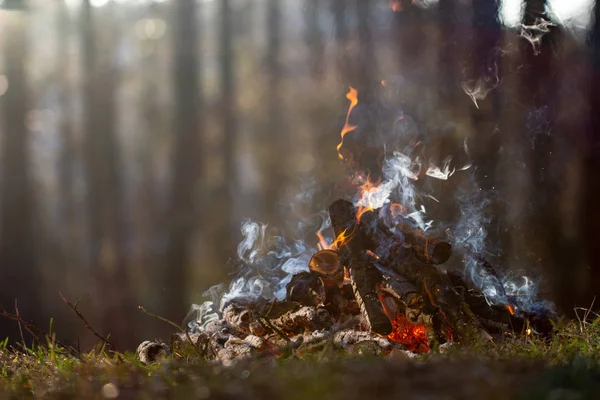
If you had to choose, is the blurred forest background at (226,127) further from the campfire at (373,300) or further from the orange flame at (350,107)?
the campfire at (373,300)

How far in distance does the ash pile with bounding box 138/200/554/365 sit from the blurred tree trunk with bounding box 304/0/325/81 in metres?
3.55

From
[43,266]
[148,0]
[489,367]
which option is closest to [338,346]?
[489,367]

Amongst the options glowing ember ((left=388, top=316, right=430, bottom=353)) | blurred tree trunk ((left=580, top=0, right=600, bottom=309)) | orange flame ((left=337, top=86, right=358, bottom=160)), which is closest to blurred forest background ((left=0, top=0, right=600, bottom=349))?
blurred tree trunk ((left=580, top=0, right=600, bottom=309))

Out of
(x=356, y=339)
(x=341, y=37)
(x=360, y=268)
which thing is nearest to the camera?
(x=356, y=339)

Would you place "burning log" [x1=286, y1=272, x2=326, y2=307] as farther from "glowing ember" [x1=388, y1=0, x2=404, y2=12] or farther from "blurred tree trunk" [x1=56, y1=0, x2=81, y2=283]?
"blurred tree trunk" [x1=56, y1=0, x2=81, y2=283]

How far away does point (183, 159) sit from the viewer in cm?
856

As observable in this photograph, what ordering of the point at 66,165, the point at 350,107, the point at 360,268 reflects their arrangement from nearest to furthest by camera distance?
1. the point at 360,268
2. the point at 350,107
3. the point at 66,165

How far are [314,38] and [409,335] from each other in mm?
4859

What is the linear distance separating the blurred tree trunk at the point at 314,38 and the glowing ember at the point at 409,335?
445 cm

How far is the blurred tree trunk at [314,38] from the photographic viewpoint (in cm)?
815

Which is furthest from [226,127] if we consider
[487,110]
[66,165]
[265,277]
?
[265,277]

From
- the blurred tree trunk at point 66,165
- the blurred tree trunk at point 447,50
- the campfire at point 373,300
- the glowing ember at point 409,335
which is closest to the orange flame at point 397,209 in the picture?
the campfire at point 373,300

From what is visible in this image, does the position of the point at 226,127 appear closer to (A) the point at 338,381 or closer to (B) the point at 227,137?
(B) the point at 227,137

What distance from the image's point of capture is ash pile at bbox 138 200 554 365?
14.4 ft
